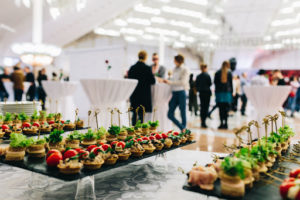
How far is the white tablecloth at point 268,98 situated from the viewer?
3303 mm

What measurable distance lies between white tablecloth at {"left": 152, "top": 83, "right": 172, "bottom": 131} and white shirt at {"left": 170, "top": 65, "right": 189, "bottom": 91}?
4.0 inches

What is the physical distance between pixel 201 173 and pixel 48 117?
2.51 meters

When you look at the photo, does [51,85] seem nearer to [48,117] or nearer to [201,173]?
[48,117]

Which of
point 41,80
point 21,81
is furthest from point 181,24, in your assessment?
point 21,81

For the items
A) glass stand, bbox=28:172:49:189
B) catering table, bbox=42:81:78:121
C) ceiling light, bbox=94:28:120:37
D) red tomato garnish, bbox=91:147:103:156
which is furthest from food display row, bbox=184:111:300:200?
ceiling light, bbox=94:28:120:37

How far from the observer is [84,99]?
324 inches

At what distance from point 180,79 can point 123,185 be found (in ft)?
6.88

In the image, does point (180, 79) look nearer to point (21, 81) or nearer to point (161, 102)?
point (161, 102)

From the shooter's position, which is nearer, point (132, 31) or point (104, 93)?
point (104, 93)

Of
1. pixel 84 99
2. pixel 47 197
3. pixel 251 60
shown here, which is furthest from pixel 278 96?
pixel 251 60

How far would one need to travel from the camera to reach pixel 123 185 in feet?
6.99

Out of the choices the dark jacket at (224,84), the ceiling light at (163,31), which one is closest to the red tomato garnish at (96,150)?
the dark jacket at (224,84)

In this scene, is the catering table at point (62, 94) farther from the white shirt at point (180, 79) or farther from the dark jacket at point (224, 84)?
the dark jacket at point (224, 84)

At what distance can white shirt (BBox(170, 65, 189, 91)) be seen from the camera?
151 inches
